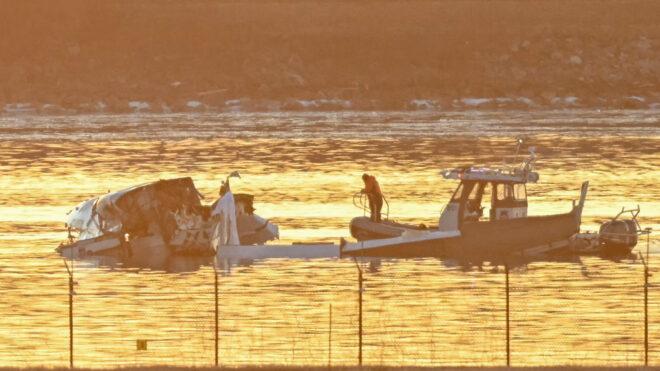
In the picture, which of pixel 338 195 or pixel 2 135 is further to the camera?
pixel 2 135

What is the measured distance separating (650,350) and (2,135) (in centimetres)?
12054

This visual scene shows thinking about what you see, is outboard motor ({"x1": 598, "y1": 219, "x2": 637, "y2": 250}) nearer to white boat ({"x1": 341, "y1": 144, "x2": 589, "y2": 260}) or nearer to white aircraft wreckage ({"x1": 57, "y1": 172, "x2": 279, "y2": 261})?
white boat ({"x1": 341, "y1": 144, "x2": 589, "y2": 260})

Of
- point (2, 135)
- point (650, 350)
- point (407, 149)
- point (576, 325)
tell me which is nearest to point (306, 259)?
point (576, 325)

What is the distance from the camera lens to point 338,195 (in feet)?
251

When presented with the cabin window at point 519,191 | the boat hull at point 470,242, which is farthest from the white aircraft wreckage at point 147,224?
the cabin window at point 519,191

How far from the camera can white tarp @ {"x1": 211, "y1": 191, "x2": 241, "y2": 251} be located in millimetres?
50531

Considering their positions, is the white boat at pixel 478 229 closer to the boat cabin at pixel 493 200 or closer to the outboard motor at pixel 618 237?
the boat cabin at pixel 493 200

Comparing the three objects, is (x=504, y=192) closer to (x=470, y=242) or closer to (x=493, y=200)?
(x=493, y=200)

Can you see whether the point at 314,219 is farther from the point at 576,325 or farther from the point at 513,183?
the point at 576,325

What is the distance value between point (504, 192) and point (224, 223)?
330 inches

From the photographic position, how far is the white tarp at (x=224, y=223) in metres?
50.5

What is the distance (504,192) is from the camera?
49.8 meters

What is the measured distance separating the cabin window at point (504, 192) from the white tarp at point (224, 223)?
7876mm

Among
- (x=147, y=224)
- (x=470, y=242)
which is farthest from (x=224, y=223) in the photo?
(x=470, y=242)
